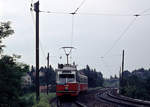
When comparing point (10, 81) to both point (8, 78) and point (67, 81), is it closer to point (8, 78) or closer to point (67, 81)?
point (8, 78)

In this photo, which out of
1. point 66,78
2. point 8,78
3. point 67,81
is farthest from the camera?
point 66,78

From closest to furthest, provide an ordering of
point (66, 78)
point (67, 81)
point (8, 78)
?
point (8, 78)
point (67, 81)
point (66, 78)

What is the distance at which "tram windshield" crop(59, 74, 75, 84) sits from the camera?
34.4 m

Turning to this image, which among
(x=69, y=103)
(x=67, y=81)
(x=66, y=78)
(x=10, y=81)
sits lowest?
(x=69, y=103)

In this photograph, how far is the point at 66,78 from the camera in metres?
34.5

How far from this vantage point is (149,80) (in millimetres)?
65188

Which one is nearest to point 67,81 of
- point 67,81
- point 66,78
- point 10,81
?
point 67,81

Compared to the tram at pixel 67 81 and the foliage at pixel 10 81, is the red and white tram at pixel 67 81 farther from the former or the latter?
the foliage at pixel 10 81

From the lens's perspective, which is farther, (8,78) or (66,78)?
(66,78)

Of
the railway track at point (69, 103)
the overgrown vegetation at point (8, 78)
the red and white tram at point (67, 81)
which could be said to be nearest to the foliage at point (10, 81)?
the overgrown vegetation at point (8, 78)

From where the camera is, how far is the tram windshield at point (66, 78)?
113 ft

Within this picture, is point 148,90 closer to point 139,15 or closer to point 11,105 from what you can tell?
point 139,15

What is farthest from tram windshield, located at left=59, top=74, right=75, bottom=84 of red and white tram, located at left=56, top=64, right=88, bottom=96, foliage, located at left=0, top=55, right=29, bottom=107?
foliage, located at left=0, top=55, right=29, bottom=107

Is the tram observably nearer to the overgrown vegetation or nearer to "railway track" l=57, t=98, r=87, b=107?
"railway track" l=57, t=98, r=87, b=107
